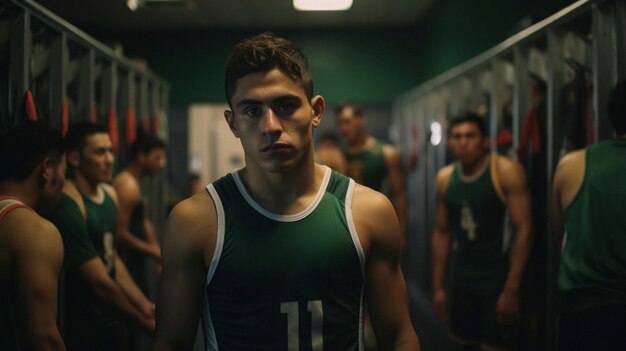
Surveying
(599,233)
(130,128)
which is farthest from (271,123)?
(130,128)

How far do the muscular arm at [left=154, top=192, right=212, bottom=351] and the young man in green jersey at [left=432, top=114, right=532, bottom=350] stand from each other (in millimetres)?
2021

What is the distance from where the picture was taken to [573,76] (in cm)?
267

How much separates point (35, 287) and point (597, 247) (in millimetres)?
1862

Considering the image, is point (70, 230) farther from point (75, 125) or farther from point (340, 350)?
point (340, 350)

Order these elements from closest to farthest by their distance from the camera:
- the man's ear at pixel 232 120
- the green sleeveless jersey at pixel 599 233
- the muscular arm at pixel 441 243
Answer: the man's ear at pixel 232 120 → the green sleeveless jersey at pixel 599 233 → the muscular arm at pixel 441 243

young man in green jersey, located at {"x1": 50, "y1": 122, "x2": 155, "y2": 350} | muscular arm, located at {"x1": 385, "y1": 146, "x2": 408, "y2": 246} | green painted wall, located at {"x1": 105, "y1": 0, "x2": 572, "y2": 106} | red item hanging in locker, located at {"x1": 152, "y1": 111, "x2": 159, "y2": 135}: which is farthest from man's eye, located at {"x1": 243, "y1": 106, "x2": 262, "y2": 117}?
green painted wall, located at {"x1": 105, "y1": 0, "x2": 572, "y2": 106}

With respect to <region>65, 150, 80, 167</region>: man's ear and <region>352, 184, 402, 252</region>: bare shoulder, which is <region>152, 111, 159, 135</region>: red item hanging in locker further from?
<region>352, 184, 402, 252</region>: bare shoulder

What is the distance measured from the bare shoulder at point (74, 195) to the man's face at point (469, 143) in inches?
84.3

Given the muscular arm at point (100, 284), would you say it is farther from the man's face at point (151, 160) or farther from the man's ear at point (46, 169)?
the man's face at point (151, 160)

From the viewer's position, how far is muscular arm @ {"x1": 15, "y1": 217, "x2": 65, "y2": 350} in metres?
1.70

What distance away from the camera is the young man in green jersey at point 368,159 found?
16.2ft

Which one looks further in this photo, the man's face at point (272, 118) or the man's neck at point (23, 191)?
the man's neck at point (23, 191)

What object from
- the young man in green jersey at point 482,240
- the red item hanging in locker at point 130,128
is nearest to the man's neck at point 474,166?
the young man in green jersey at point 482,240

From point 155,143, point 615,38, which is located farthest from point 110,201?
point 615,38
